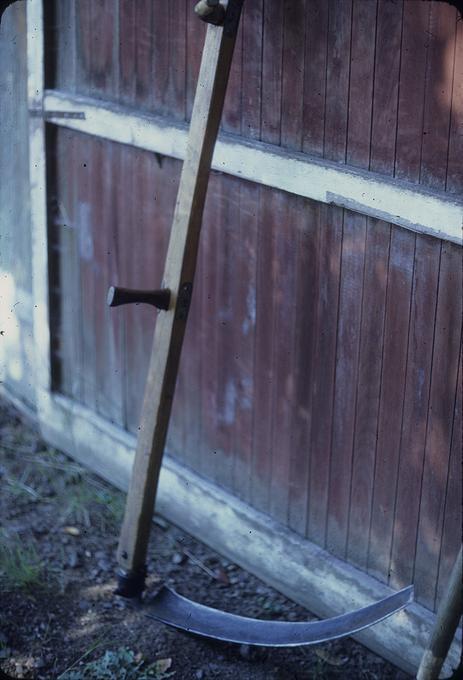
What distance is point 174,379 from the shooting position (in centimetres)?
310

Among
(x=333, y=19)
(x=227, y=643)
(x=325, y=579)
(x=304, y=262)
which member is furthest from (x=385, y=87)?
(x=227, y=643)

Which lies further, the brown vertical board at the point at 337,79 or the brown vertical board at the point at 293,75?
the brown vertical board at the point at 293,75

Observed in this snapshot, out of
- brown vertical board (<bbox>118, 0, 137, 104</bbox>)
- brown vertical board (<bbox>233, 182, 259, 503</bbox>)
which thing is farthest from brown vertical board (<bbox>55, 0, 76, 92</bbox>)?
brown vertical board (<bbox>233, 182, 259, 503</bbox>)

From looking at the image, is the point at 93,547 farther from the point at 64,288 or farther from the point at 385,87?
the point at 385,87

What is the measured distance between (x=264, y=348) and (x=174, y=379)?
0.40 m

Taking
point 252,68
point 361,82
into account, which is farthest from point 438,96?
point 252,68

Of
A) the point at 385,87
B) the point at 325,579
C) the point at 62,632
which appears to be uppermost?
the point at 385,87

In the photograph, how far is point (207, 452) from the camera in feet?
12.3

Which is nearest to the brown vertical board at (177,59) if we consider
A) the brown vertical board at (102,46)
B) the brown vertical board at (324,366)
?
the brown vertical board at (102,46)

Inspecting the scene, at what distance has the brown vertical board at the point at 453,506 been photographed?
2.80 meters

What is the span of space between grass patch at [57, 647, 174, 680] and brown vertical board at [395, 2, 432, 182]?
62.1 inches

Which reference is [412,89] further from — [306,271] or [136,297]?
[136,297]

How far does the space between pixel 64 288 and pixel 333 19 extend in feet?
5.91

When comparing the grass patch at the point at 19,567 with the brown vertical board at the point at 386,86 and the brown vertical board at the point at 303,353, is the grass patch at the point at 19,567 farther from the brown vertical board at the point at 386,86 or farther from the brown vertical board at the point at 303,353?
the brown vertical board at the point at 386,86
